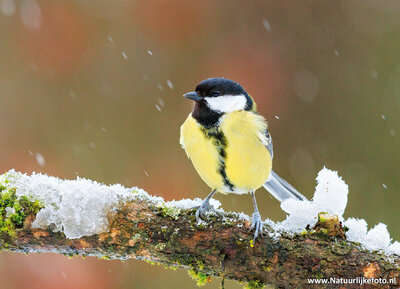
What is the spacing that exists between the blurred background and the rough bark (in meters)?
1.98

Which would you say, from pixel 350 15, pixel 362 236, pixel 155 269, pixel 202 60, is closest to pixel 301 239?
pixel 362 236

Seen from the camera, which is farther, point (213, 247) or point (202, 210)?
point (202, 210)

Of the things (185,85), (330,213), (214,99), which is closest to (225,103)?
(214,99)

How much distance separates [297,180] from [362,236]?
2.22 m

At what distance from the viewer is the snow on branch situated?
5.56ft

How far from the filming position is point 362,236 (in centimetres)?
177

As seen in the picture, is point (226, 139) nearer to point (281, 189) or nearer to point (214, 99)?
point (214, 99)

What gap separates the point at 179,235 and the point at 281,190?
0.98 m

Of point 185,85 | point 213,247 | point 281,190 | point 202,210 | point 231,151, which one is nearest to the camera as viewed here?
point 213,247

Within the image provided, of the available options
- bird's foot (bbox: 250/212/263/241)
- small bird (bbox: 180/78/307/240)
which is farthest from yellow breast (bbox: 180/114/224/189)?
bird's foot (bbox: 250/212/263/241)

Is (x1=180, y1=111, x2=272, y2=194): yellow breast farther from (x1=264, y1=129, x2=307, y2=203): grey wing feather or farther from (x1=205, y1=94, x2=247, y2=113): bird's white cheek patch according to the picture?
(x1=264, y1=129, x2=307, y2=203): grey wing feather

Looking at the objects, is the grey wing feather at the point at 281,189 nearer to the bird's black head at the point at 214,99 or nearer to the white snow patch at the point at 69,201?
the bird's black head at the point at 214,99

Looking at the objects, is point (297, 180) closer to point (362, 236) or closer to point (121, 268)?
point (121, 268)

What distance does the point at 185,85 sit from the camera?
3941 millimetres
